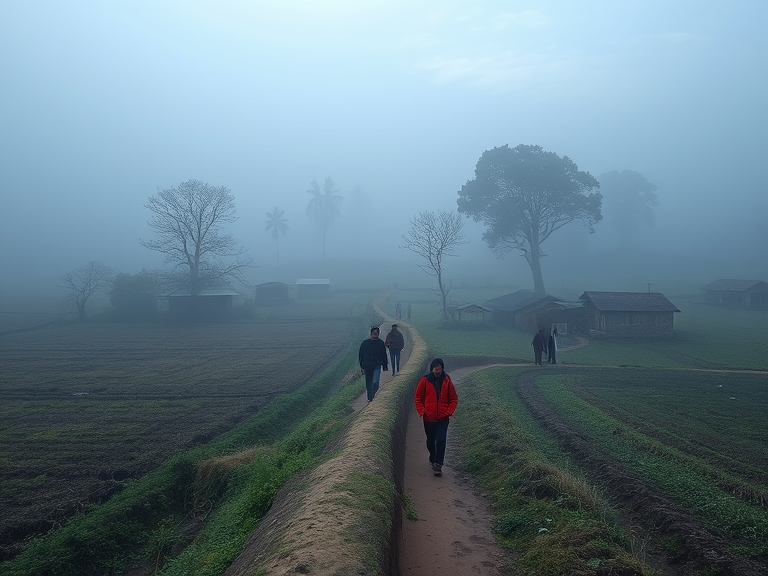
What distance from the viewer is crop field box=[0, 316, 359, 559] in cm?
1145

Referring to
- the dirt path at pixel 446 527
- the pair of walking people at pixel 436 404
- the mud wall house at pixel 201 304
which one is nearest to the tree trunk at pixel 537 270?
the mud wall house at pixel 201 304

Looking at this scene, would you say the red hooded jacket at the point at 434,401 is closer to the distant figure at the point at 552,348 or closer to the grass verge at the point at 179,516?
the grass verge at the point at 179,516

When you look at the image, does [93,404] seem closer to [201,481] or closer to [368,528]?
[201,481]

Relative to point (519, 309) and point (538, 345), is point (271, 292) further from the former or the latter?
point (538, 345)

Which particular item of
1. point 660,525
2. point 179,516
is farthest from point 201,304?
point 660,525

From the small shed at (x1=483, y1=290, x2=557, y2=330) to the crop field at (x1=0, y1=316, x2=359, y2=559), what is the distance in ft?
51.3

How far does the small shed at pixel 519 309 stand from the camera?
46.7 metres

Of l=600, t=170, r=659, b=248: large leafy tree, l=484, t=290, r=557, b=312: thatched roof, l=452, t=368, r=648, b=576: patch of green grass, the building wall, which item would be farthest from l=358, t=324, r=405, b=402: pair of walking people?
l=600, t=170, r=659, b=248: large leafy tree

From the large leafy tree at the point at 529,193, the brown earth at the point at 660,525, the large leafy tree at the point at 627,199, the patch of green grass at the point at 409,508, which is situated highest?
the large leafy tree at the point at 627,199

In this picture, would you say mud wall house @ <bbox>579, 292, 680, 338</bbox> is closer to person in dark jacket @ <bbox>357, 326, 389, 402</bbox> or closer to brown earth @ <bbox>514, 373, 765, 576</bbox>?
person in dark jacket @ <bbox>357, 326, 389, 402</bbox>

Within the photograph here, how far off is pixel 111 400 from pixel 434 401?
1521 centimetres

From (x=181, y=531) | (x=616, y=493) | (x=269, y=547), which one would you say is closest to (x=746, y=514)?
(x=616, y=493)

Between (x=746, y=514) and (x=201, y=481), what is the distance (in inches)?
405

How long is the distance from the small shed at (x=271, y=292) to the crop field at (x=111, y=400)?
104ft
